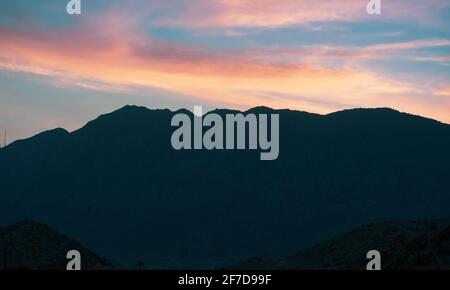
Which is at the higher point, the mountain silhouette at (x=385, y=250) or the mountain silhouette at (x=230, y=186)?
the mountain silhouette at (x=230, y=186)

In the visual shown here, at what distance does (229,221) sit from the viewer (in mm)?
163750

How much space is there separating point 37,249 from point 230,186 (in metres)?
111

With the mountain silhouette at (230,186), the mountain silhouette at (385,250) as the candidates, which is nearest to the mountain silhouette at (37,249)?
the mountain silhouette at (385,250)

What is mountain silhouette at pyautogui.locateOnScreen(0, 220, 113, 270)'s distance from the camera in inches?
2303

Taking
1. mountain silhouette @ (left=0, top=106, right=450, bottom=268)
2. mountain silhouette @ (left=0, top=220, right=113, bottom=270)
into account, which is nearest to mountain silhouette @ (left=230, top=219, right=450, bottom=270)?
mountain silhouette @ (left=0, top=220, right=113, bottom=270)

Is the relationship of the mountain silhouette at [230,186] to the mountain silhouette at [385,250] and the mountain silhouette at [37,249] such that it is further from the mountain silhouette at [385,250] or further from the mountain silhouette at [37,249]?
the mountain silhouette at [37,249]

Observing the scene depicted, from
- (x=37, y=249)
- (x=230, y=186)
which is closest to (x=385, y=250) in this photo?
(x=37, y=249)

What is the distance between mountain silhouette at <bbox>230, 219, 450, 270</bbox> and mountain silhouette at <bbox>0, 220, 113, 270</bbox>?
14643mm

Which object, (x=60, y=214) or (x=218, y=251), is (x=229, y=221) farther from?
(x=60, y=214)

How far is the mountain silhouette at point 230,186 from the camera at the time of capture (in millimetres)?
154125

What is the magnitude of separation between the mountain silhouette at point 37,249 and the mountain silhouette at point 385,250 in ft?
48.0
